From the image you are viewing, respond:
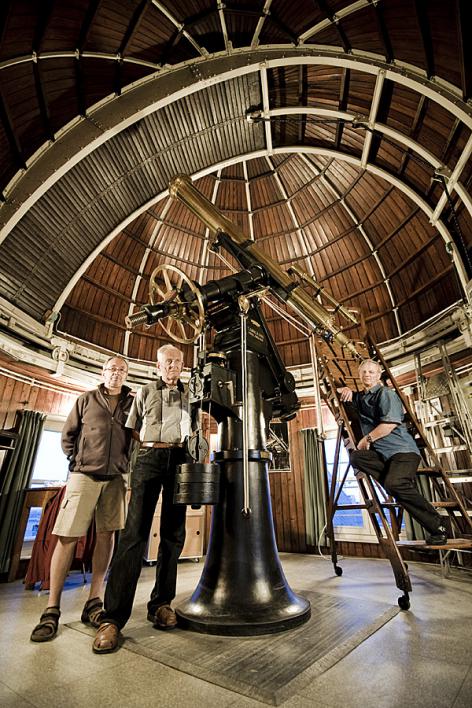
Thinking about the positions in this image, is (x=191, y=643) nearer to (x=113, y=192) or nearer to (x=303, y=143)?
(x=113, y=192)

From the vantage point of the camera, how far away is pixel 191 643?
6.47 feet

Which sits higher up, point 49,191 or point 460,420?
point 49,191

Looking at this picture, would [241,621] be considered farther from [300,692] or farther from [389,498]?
[389,498]

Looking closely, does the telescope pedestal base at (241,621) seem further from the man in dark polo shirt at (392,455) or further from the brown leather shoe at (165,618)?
the man in dark polo shirt at (392,455)

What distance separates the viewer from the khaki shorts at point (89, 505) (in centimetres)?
248

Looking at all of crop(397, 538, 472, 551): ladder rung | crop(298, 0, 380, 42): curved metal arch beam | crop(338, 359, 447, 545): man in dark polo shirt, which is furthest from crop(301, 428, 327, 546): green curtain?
crop(298, 0, 380, 42): curved metal arch beam

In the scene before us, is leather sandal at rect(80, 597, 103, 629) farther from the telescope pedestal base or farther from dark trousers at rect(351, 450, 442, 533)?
dark trousers at rect(351, 450, 442, 533)

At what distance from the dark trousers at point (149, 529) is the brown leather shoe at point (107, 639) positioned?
135 millimetres

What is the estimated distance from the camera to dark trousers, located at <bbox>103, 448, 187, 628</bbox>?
215cm

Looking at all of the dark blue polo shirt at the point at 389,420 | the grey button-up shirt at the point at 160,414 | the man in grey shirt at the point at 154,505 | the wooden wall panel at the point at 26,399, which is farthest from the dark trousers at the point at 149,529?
the wooden wall panel at the point at 26,399

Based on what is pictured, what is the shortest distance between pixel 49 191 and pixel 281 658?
643cm

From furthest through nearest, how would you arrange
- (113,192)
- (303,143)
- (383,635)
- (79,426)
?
(303,143) < (113,192) < (79,426) < (383,635)

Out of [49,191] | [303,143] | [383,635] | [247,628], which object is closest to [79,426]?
[247,628]

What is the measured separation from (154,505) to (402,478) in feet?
7.42
